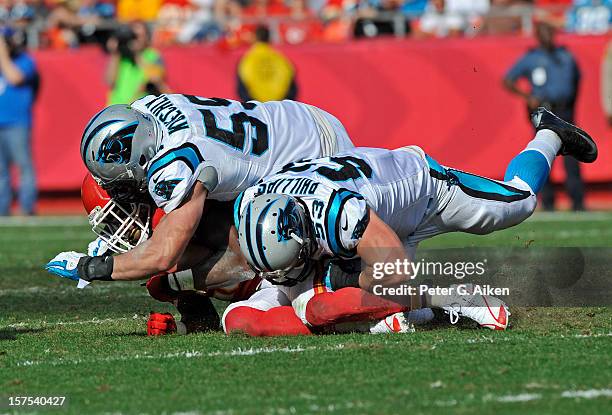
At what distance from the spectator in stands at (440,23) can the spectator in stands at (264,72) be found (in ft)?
5.86

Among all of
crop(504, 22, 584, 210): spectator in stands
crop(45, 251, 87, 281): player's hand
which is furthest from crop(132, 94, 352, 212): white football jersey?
crop(504, 22, 584, 210): spectator in stands

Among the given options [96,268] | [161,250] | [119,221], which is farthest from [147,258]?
[119,221]

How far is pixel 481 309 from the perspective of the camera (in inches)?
216

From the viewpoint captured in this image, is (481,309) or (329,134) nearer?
(481,309)

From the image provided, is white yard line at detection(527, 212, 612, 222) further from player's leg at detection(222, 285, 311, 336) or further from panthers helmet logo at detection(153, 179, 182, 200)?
panthers helmet logo at detection(153, 179, 182, 200)

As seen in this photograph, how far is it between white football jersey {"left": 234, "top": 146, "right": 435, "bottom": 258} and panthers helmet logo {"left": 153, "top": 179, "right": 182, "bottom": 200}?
30cm

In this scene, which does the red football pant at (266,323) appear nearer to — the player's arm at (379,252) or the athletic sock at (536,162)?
the player's arm at (379,252)

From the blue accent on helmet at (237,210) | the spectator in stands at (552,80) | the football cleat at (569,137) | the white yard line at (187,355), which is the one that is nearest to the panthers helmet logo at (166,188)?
the blue accent on helmet at (237,210)

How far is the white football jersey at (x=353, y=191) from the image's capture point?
5.21 meters

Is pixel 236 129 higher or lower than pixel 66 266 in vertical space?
higher

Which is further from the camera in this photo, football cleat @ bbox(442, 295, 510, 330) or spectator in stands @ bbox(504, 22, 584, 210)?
spectator in stands @ bbox(504, 22, 584, 210)

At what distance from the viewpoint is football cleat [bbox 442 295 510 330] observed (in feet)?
17.9

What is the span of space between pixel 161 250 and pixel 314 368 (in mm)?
1112

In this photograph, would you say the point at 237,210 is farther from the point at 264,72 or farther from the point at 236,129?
the point at 264,72
